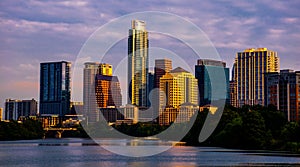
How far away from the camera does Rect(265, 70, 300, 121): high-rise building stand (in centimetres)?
15262

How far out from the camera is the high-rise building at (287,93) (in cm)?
15262

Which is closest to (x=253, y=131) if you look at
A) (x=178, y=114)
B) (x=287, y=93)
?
(x=287, y=93)

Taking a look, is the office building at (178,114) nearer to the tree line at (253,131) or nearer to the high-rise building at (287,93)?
the high-rise building at (287,93)

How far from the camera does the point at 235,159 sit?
56.7 m

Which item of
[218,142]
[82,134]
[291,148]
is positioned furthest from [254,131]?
[82,134]

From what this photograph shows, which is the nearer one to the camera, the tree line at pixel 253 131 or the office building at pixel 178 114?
the tree line at pixel 253 131

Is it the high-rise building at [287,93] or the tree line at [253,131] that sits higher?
the high-rise building at [287,93]

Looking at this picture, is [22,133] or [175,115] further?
[175,115]

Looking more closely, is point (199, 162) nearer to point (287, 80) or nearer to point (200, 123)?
point (200, 123)

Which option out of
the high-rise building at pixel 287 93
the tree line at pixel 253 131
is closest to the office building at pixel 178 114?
the high-rise building at pixel 287 93

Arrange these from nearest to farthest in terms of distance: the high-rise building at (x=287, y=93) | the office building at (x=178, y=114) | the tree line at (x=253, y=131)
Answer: the tree line at (x=253, y=131)
the high-rise building at (x=287, y=93)
the office building at (x=178, y=114)

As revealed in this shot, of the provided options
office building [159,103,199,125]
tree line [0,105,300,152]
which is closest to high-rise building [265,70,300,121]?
office building [159,103,199,125]

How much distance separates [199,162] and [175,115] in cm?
14129

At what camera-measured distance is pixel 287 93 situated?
6107 inches
